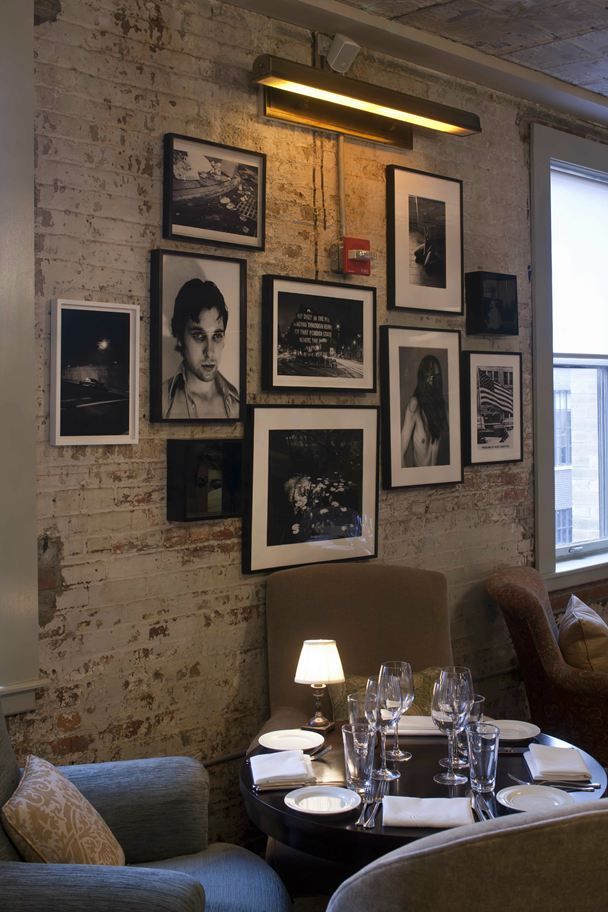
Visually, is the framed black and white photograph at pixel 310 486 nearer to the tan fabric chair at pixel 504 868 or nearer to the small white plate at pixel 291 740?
the small white plate at pixel 291 740

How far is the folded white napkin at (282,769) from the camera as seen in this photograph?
249 cm

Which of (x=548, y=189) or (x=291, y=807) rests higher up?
(x=548, y=189)

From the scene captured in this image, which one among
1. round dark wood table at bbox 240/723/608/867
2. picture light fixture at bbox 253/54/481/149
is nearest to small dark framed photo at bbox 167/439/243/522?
round dark wood table at bbox 240/723/608/867

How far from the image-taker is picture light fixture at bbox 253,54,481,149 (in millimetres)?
3311

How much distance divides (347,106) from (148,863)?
2677mm

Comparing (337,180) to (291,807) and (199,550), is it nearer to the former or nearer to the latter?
(199,550)

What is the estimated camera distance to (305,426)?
11.7ft

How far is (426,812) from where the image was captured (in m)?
2.27

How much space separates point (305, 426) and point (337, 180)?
0.97 meters

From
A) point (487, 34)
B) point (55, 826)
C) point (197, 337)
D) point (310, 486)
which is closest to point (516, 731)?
point (310, 486)

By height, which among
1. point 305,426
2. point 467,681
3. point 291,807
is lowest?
point 291,807

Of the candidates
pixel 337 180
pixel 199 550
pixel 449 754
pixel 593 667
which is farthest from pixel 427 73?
pixel 449 754

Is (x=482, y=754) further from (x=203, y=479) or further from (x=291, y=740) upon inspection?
(x=203, y=479)

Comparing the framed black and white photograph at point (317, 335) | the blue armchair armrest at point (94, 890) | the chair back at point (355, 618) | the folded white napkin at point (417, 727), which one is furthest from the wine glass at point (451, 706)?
the framed black and white photograph at point (317, 335)
